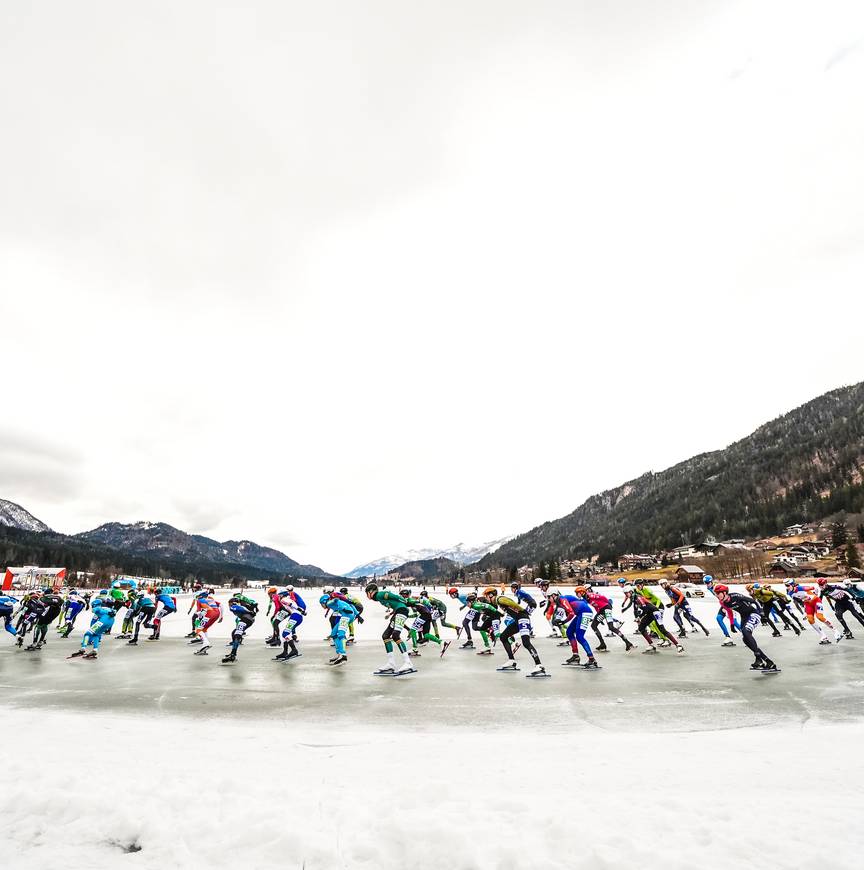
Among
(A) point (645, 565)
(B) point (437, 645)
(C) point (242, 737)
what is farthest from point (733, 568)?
(C) point (242, 737)

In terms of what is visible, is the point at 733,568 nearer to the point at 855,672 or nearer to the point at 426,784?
the point at 855,672

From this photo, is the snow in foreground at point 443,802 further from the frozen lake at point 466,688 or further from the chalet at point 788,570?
the chalet at point 788,570

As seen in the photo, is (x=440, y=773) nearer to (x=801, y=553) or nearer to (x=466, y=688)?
(x=466, y=688)

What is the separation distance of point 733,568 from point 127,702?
113597 mm

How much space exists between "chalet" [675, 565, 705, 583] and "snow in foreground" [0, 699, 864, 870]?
339 feet

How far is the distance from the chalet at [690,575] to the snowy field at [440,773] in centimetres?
9738

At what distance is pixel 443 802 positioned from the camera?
177 inches

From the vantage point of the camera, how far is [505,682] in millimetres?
11516

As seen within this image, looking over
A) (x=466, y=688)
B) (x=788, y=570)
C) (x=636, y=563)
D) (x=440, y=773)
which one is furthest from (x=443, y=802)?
(x=636, y=563)

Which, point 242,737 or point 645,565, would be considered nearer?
point 242,737

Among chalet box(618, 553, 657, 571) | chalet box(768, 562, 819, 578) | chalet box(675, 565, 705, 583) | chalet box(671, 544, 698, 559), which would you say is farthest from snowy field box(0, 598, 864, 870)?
chalet box(671, 544, 698, 559)

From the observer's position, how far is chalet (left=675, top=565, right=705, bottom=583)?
319 ft

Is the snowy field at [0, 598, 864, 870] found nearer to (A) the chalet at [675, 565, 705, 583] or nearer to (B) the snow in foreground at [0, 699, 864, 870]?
(B) the snow in foreground at [0, 699, 864, 870]

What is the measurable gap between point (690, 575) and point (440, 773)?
10983cm
